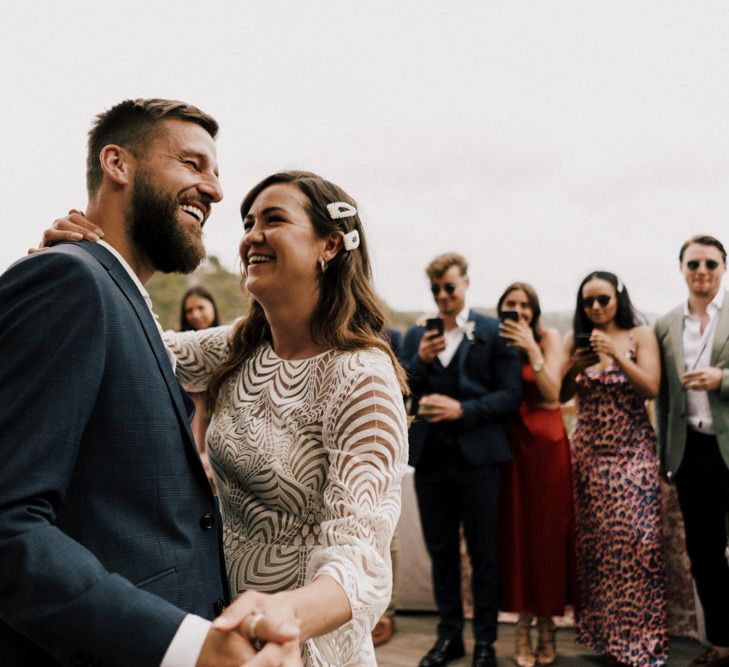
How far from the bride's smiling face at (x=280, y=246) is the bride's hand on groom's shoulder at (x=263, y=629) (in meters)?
0.76

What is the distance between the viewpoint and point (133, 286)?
1182 mm

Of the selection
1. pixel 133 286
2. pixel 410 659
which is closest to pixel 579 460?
pixel 410 659

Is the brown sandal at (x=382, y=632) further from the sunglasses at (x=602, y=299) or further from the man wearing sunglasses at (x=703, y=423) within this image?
the sunglasses at (x=602, y=299)

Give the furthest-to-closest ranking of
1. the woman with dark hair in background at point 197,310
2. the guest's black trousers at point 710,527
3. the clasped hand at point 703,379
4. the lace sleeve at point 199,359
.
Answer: the woman with dark hair in background at point 197,310, the guest's black trousers at point 710,527, the clasped hand at point 703,379, the lace sleeve at point 199,359

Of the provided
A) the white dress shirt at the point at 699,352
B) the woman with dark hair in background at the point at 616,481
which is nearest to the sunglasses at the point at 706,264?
the white dress shirt at the point at 699,352

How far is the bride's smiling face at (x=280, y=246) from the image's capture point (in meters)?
1.54

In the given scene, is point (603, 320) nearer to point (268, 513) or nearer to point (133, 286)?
point (268, 513)

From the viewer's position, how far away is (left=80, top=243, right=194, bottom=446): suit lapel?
1.13 metres

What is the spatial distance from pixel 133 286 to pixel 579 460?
320 centimetres

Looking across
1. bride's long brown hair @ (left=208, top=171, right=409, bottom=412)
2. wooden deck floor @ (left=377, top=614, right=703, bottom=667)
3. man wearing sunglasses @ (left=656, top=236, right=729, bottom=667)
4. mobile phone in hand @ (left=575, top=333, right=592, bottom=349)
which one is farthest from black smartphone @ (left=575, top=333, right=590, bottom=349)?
bride's long brown hair @ (left=208, top=171, right=409, bottom=412)

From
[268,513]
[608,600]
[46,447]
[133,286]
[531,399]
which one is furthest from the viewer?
[531,399]

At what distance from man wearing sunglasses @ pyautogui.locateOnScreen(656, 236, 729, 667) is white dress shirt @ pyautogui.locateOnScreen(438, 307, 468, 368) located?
1.06 metres

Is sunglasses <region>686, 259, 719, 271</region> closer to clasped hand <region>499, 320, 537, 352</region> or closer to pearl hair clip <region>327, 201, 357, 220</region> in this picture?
clasped hand <region>499, 320, 537, 352</region>

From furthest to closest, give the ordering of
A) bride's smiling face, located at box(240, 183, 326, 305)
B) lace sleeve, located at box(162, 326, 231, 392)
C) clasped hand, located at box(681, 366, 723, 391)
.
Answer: clasped hand, located at box(681, 366, 723, 391) → lace sleeve, located at box(162, 326, 231, 392) → bride's smiling face, located at box(240, 183, 326, 305)
